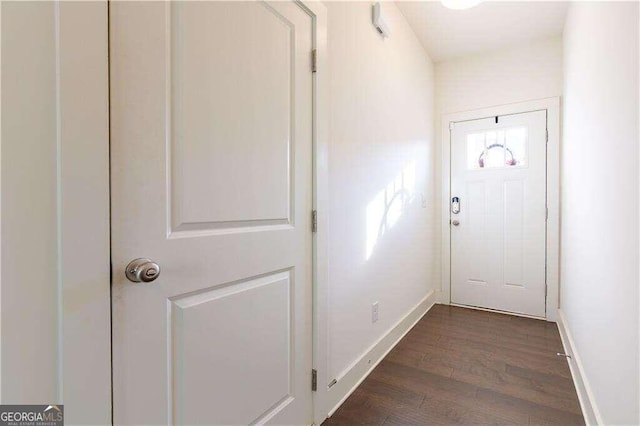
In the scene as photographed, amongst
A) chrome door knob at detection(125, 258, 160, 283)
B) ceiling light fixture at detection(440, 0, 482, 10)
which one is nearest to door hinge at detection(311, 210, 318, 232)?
chrome door knob at detection(125, 258, 160, 283)

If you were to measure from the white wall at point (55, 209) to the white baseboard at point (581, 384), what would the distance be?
1.97 meters

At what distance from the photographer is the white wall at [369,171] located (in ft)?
5.66

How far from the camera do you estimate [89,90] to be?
0.73m

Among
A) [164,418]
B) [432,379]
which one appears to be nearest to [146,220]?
[164,418]

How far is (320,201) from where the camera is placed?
5.04ft

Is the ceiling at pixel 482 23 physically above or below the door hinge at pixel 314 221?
above

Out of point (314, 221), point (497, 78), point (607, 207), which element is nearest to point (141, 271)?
point (314, 221)

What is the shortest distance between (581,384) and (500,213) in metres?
1.83

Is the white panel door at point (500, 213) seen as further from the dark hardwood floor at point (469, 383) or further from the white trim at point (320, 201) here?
the white trim at point (320, 201)

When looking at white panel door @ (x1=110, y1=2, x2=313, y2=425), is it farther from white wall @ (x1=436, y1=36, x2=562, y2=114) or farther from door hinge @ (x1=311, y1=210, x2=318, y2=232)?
white wall @ (x1=436, y1=36, x2=562, y2=114)

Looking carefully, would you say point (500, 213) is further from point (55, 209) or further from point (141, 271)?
point (55, 209)

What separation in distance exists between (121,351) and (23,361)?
0.19 metres

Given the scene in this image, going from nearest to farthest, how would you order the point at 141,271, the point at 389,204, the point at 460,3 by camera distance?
the point at 141,271 → the point at 460,3 → the point at 389,204

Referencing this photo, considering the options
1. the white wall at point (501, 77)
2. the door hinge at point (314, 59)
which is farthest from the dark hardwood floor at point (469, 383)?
the white wall at point (501, 77)
